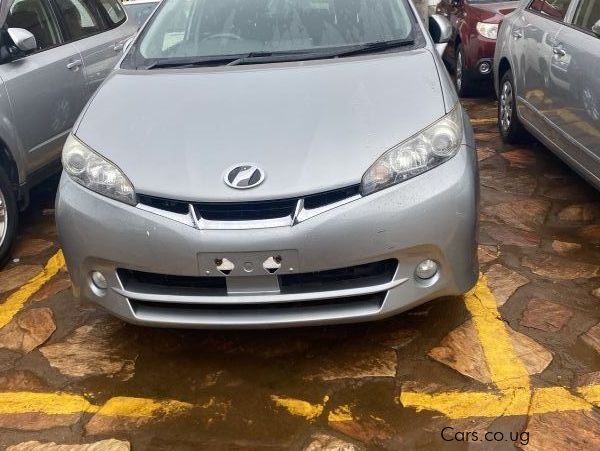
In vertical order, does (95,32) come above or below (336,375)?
above

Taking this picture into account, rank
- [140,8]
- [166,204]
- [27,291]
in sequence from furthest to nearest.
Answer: [140,8] < [27,291] < [166,204]

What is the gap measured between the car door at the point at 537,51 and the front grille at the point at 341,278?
2.42 metres

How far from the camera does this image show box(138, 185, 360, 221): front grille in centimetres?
Result: 251

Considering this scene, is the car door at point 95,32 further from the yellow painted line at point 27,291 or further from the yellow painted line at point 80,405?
the yellow painted line at point 80,405

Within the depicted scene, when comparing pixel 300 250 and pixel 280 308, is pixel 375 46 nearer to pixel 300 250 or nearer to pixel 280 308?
pixel 300 250

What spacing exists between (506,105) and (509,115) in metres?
0.12

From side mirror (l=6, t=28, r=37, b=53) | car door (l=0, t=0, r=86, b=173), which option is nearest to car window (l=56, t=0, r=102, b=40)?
car door (l=0, t=0, r=86, b=173)

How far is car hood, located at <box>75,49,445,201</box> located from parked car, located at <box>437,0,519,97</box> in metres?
4.11

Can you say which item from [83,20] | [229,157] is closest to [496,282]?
[229,157]

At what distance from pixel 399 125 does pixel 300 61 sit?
798mm

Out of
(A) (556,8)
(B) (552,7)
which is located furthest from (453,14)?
(A) (556,8)

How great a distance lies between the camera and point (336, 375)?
9.31ft

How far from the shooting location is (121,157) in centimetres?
275

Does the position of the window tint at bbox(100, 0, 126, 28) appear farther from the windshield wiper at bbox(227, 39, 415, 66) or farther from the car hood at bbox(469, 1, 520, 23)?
the car hood at bbox(469, 1, 520, 23)
